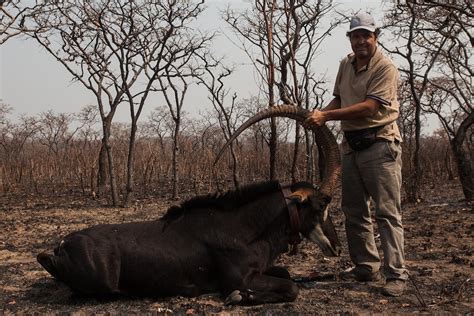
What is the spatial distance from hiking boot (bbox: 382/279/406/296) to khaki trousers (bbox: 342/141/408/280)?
4cm

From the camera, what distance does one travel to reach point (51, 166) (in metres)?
24.9

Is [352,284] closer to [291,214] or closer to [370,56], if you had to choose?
[291,214]

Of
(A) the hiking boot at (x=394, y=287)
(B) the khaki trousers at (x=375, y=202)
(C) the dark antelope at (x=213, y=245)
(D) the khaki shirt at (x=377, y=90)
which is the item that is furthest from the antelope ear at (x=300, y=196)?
(A) the hiking boot at (x=394, y=287)

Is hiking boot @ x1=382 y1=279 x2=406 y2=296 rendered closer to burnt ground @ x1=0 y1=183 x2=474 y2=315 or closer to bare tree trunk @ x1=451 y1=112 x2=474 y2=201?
burnt ground @ x1=0 y1=183 x2=474 y2=315

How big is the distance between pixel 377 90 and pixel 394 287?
6.21ft

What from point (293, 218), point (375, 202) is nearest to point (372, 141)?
point (375, 202)

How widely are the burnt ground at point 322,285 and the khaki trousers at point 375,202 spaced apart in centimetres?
30

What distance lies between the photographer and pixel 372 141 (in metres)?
5.00

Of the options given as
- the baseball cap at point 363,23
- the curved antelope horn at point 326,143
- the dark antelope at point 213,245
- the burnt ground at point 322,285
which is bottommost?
the burnt ground at point 322,285

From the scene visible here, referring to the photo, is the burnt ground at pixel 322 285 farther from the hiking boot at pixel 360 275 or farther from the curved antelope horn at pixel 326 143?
the curved antelope horn at pixel 326 143

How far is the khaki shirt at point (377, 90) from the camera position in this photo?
16.0ft

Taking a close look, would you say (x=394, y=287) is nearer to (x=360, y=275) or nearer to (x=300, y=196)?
(x=360, y=275)

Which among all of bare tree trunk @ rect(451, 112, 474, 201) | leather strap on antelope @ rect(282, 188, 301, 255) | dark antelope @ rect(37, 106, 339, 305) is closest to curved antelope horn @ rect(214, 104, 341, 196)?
dark antelope @ rect(37, 106, 339, 305)

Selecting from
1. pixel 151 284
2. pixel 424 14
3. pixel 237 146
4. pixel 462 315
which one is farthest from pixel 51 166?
pixel 462 315
